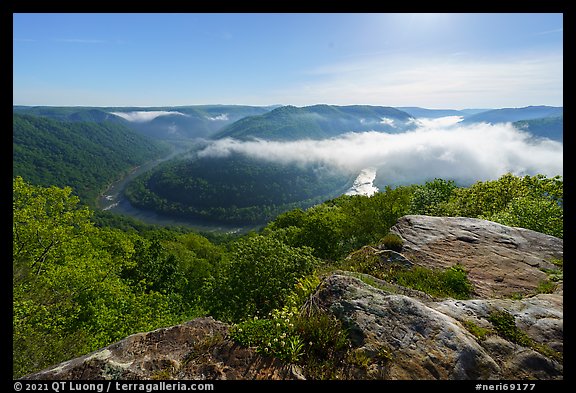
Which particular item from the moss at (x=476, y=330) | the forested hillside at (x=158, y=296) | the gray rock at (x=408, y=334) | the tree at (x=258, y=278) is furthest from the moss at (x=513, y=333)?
the tree at (x=258, y=278)

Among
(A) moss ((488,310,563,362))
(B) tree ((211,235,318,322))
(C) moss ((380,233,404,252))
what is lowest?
(B) tree ((211,235,318,322))

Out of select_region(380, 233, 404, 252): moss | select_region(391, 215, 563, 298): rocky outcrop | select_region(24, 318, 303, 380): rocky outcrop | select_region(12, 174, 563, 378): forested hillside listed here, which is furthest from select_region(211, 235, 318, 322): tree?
select_region(24, 318, 303, 380): rocky outcrop

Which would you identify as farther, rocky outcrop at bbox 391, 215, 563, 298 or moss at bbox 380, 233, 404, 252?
moss at bbox 380, 233, 404, 252

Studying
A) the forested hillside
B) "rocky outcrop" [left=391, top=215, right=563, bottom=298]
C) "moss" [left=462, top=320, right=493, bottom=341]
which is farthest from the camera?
"rocky outcrop" [left=391, top=215, right=563, bottom=298]

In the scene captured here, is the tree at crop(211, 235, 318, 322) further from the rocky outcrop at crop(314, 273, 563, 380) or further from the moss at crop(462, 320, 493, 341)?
the moss at crop(462, 320, 493, 341)

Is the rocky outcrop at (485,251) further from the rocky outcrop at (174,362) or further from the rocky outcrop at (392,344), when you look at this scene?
the rocky outcrop at (174,362)

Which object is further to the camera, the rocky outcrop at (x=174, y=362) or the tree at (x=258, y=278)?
the tree at (x=258, y=278)
